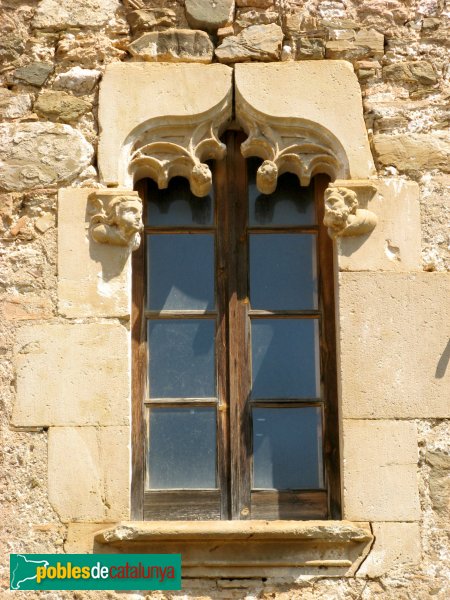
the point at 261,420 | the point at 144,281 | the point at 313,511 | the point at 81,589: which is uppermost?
the point at 144,281

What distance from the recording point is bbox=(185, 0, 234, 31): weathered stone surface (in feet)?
20.0

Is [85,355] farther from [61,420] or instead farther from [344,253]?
[344,253]

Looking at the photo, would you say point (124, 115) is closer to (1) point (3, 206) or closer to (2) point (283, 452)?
(1) point (3, 206)

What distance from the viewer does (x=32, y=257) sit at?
19.0ft

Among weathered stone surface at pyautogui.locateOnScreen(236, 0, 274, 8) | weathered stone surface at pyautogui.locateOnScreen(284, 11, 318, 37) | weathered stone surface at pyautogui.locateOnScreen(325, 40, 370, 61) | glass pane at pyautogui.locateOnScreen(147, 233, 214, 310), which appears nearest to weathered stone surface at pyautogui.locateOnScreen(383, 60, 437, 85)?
weathered stone surface at pyautogui.locateOnScreen(325, 40, 370, 61)

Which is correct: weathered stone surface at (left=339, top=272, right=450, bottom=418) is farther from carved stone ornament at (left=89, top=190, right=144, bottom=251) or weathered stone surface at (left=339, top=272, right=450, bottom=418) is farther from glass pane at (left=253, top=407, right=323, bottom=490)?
carved stone ornament at (left=89, top=190, right=144, bottom=251)

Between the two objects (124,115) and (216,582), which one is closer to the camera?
(216,582)

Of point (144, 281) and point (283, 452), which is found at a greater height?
point (144, 281)

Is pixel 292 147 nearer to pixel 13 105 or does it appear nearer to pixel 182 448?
pixel 13 105

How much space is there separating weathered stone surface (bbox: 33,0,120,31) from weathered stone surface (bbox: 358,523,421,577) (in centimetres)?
249

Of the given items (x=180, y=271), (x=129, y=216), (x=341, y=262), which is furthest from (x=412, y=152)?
(x=129, y=216)

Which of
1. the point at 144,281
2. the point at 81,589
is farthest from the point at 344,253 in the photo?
the point at 81,589

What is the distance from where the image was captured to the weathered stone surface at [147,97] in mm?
5918

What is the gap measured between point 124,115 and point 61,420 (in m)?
1.35
